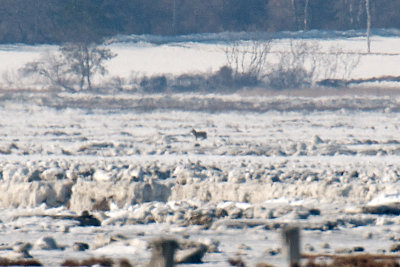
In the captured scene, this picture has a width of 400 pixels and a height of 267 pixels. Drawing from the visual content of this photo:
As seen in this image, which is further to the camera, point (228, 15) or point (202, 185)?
point (228, 15)

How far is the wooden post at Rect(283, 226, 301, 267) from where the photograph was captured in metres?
6.84

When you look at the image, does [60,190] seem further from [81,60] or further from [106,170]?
[81,60]

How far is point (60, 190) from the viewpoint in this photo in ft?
51.1

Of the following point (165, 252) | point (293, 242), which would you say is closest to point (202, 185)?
point (293, 242)

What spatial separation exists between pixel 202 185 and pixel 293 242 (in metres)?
8.52

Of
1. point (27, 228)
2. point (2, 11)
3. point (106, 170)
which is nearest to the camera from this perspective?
point (27, 228)

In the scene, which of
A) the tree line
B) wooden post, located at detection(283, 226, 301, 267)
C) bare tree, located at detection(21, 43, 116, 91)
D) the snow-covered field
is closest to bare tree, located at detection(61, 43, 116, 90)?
bare tree, located at detection(21, 43, 116, 91)

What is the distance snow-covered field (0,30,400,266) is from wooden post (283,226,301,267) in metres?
2.30

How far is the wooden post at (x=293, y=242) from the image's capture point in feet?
22.4

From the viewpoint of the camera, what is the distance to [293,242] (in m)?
6.96

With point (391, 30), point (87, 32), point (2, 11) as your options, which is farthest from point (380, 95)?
point (2, 11)

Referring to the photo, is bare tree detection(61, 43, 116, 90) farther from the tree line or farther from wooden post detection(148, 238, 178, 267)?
wooden post detection(148, 238, 178, 267)

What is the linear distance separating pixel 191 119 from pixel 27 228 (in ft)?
→ 66.0

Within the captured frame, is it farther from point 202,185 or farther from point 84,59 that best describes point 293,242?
point 84,59
